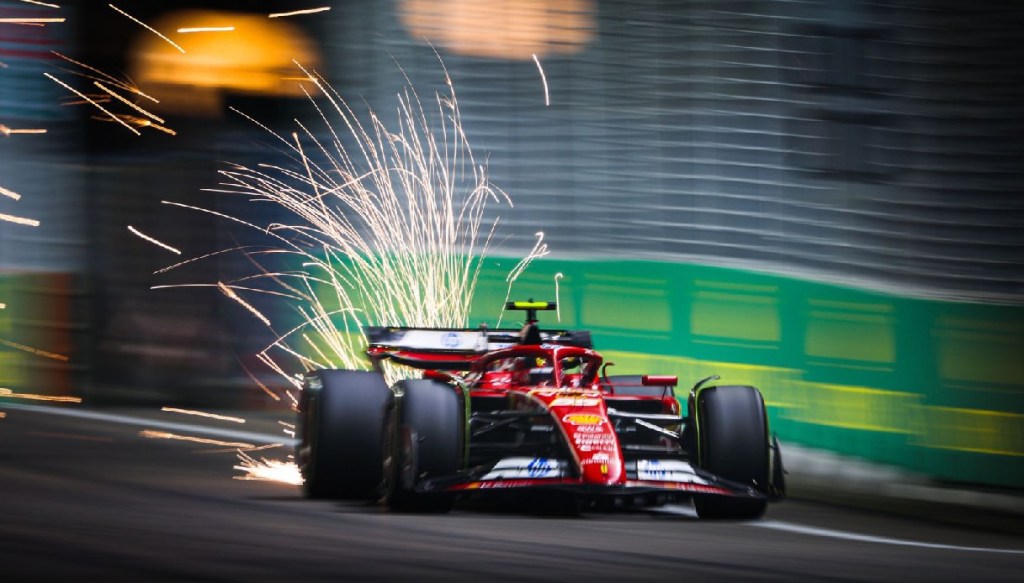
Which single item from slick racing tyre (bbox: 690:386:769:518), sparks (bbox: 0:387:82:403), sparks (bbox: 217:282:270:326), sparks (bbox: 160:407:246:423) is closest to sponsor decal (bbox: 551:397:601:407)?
slick racing tyre (bbox: 690:386:769:518)

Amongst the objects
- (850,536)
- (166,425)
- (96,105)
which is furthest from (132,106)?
(850,536)

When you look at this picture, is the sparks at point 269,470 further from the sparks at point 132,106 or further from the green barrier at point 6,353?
the sparks at point 132,106

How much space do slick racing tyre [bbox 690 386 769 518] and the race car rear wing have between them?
1.51m

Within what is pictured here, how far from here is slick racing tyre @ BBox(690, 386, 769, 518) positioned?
38.1ft

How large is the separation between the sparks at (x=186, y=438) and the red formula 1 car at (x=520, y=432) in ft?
12.0

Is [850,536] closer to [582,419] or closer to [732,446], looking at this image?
[732,446]

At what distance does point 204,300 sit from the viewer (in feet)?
68.8

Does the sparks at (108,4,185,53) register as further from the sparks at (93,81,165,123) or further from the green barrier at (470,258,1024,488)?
the green barrier at (470,258,1024,488)

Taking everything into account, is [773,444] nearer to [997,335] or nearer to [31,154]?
[997,335]

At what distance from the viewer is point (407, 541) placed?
32.5 feet

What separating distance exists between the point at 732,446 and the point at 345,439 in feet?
7.86

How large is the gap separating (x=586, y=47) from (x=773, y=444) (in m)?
6.50

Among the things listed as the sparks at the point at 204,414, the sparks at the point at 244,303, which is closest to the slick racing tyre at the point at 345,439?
the sparks at the point at 204,414

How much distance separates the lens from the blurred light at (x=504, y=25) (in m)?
17.5
